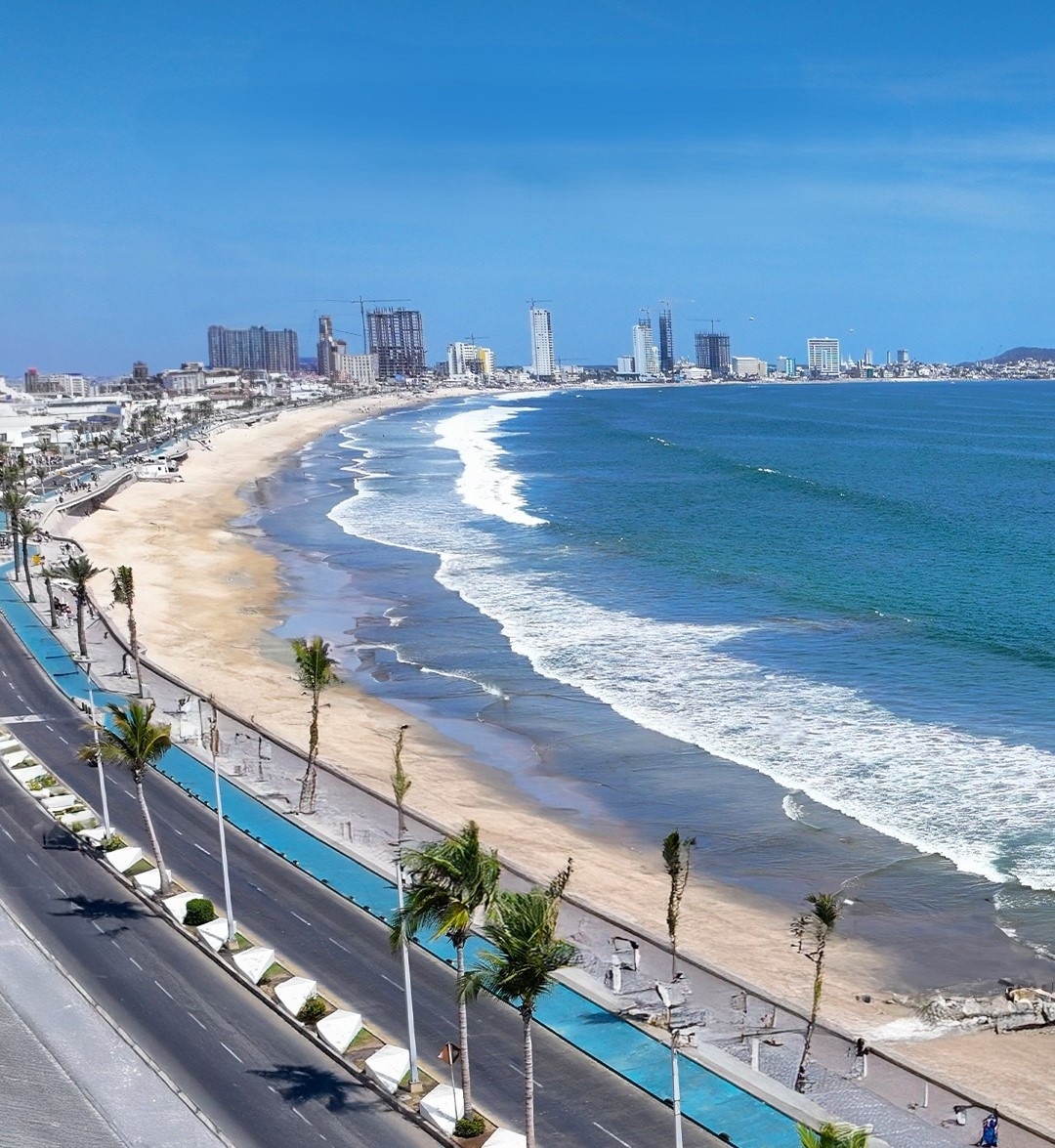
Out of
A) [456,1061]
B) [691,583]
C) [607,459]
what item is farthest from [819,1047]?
[607,459]

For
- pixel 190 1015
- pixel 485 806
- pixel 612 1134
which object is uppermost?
pixel 190 1015

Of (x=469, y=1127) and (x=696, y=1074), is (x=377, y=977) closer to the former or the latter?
(x=469, y=1127)

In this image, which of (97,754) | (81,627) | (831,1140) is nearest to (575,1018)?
(831,1140)

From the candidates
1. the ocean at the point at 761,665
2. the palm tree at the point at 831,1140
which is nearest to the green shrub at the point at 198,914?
the ocean at the point at 761,665

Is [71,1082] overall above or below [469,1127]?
above

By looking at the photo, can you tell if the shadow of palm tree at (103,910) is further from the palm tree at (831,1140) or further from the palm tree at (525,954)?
the palm tree at (831,1140)

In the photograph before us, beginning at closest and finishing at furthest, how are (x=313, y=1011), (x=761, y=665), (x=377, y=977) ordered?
(x=313, y=1011)
(x=377, y=977)
(x=761, y=665)

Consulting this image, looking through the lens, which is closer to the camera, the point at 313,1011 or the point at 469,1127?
the point at 469,1127
